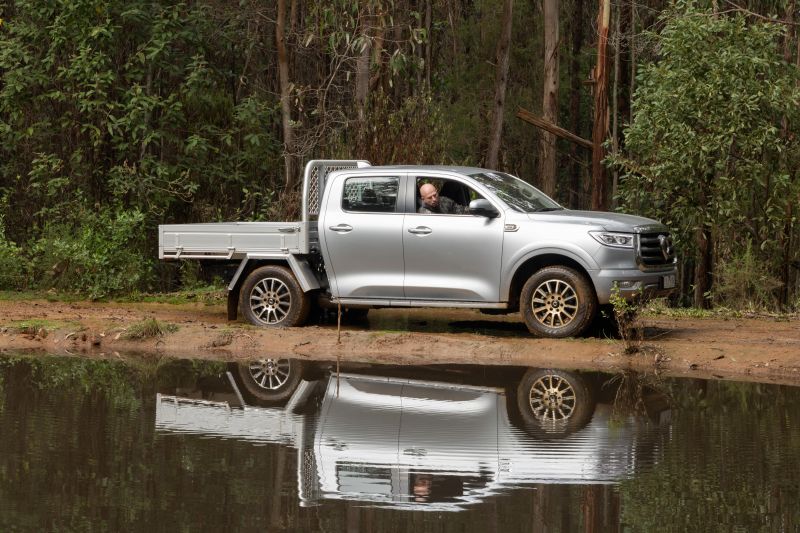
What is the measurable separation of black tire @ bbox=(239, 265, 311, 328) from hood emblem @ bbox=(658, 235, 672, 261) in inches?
164

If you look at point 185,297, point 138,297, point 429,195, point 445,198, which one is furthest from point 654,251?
point 138,297

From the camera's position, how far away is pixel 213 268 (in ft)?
55.3

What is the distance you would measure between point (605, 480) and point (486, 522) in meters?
1.37

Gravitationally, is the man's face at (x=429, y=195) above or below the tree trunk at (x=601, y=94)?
below

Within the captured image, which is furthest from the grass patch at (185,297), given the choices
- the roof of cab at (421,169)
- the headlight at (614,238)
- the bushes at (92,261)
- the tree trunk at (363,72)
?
the headlight at (614,238)

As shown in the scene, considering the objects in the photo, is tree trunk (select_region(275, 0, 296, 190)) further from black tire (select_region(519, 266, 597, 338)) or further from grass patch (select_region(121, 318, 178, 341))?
black tire (select_region(519, 266, 597, 338))

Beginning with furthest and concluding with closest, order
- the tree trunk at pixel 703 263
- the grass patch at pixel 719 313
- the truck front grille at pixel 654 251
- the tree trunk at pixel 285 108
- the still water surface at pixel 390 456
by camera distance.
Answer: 1. the tree trunk at pixel 285 108
2. the tree trunk at pixel 703 263
3. the grass patch at pixel 719 313
4. the truck front grille at pixel 654 251
5. the still water surface at pixel 390 456

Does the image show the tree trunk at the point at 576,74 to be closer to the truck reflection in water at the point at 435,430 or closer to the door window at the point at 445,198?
the door window at the point at 445,198

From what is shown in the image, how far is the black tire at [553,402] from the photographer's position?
408 inches

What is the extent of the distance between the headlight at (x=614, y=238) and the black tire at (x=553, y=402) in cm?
189

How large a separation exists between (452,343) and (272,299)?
8.89ft

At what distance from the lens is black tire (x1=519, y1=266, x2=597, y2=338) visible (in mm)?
14742

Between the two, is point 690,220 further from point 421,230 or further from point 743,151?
point 421,230

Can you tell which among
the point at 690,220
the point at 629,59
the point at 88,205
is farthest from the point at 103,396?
the point at 629,59
